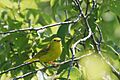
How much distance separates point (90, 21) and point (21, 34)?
53 centimetres

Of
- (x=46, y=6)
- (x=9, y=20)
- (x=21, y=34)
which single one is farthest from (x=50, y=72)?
(x=46, y=6)

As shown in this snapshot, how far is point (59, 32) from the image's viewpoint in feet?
8.68

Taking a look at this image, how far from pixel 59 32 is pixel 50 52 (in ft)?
2.56

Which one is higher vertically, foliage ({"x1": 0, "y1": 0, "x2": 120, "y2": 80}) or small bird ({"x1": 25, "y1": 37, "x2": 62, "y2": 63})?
foliage ({"x1": 0, "y1": 0, "x2": 120, "y2": 80})

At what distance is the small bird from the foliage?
0.04 metres

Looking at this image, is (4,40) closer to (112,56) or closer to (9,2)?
(9,2)

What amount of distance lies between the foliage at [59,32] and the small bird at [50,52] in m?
0.04

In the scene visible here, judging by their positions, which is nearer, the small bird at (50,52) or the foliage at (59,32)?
the foliage at (59,32)

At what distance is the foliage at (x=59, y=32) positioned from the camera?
250cm

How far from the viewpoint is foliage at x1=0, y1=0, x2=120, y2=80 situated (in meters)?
2.50

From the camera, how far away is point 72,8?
110 inches

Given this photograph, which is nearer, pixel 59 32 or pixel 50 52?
pixel 59 32

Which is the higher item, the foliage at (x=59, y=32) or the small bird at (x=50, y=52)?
the foliage at (x=59, y=32)

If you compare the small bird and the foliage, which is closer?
the foliage
